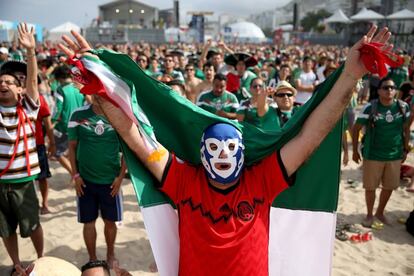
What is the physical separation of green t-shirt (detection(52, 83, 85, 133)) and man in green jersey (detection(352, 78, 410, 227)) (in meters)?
4.39

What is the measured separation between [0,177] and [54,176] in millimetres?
3858

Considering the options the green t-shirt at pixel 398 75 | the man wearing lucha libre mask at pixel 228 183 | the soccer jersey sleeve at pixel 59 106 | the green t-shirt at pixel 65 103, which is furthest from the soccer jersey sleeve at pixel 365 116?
the green t-shirt at pixel 398 75

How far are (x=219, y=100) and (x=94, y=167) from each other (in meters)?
2.67

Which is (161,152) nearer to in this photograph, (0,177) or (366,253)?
(0,177)

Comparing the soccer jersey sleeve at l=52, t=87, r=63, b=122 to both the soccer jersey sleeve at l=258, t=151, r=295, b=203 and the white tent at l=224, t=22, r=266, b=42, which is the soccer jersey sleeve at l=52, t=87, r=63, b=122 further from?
the white tent at l=224, t=22, r=266, b=42

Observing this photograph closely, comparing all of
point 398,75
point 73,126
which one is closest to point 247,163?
point 73,126

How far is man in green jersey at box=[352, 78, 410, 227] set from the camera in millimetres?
5125

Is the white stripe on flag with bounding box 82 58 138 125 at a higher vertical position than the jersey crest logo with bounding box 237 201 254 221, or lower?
higher

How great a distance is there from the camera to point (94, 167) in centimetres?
396

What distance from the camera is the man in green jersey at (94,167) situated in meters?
3.97

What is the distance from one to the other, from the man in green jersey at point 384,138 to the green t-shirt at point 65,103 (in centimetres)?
439

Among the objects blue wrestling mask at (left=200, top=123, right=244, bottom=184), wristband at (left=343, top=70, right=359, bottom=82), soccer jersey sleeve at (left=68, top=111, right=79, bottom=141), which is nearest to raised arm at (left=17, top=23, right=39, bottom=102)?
soccer jersey sleeve at (left=68, top=111, right=79, bottom=141)

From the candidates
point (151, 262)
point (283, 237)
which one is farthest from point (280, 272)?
point (151, 262)

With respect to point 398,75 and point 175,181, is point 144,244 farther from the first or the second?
point 398,75
